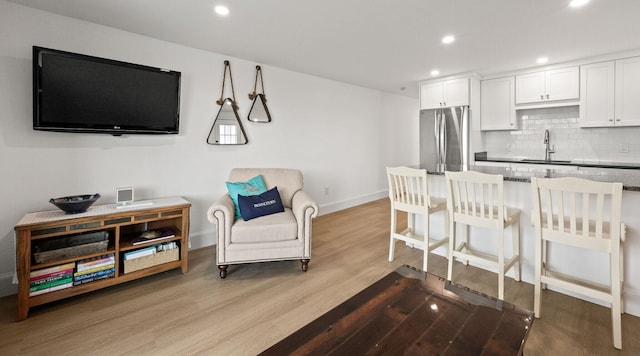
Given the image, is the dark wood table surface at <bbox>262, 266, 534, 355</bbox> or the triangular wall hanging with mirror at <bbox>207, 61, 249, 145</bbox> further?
the triangular wall hanging with mirror at <bbox>207, 61, 249, 145</bbox>

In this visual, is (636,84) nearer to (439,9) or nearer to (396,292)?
(439,9)

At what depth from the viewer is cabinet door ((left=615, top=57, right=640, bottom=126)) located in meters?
3.41

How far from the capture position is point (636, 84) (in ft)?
11.2

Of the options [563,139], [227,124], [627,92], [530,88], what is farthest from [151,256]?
[627,92]

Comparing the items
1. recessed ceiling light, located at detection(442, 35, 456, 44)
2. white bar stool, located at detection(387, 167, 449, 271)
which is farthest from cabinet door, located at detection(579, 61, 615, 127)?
white bar stool, located at detection(387, 167, 449, 271)

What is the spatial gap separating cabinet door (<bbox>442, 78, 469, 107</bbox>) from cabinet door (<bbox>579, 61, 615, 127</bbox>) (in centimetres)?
139

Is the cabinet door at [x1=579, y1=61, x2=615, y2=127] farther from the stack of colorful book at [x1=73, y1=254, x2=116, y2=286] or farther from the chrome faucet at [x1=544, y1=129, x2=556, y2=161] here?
the stack of colorful book at [x1=73, y1=254, x2=116, y2=286]

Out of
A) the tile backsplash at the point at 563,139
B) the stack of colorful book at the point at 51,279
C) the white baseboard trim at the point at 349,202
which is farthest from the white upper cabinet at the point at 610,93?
the stack of colorful book at the point at 51,279

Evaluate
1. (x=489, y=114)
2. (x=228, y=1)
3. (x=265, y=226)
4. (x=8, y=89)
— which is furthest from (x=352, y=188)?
(x=8, y=89)

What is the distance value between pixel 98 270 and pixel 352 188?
391cm

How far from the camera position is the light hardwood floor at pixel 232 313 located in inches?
66.9

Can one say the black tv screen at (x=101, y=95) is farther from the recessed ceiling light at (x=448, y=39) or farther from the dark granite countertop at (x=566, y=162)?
the dark granite countertop at (x=566, y=162)

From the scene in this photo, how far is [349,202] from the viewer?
518cm

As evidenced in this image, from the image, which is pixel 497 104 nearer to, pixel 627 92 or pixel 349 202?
pixel 627 92
